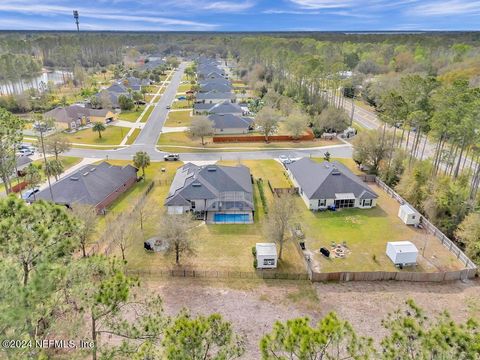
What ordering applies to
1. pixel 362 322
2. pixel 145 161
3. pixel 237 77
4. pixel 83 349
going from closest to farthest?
pixel 83 349 → pixel 362 322 → pixel 145 161 → pixel 237 77

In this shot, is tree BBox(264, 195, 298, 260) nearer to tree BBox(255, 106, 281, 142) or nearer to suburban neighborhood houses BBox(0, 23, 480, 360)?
suburban neighborhood houses BBox(0, 23, 480, 360)

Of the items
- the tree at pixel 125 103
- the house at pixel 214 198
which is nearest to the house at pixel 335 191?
the house at pixel 214 198

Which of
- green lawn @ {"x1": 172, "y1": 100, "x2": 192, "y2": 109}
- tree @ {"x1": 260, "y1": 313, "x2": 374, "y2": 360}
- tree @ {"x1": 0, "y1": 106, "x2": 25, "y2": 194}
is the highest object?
tree @ {"x1": 0, "y1": 106, "x2": 25, "y2": 194}

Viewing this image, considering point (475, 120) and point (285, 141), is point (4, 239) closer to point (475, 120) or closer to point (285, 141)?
point (475, 120)

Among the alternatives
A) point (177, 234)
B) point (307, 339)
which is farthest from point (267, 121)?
point (307, 339)

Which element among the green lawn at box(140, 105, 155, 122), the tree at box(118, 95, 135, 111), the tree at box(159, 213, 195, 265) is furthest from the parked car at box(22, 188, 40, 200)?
the tree at box(118, 95, 135, 111)

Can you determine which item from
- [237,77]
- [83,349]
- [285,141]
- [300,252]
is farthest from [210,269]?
[237,77]
